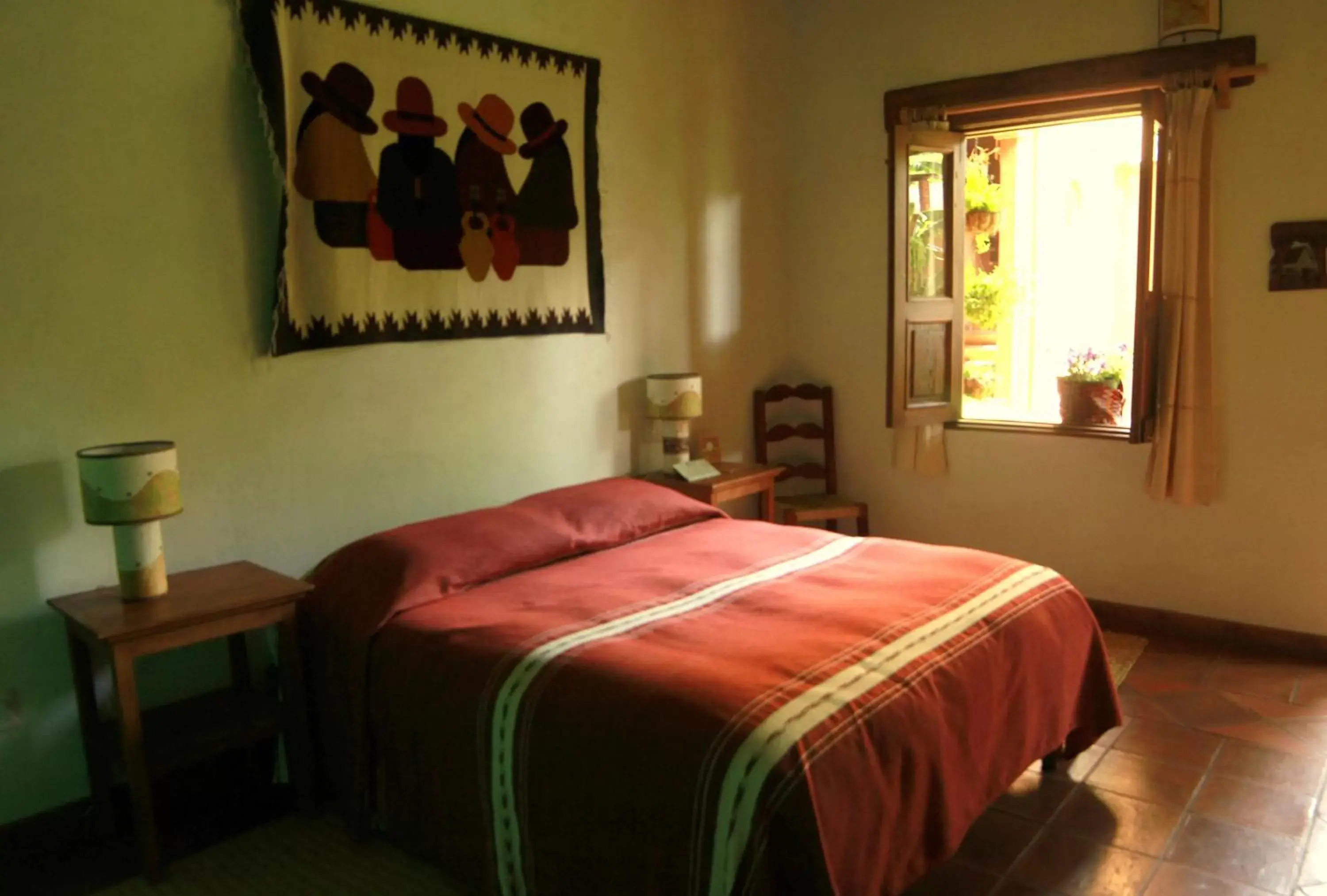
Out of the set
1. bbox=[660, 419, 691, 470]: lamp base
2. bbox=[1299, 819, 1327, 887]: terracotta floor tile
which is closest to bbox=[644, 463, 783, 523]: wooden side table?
bbox=[660, 419, 691, 470]: lamp base

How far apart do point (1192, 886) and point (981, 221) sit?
3.53m

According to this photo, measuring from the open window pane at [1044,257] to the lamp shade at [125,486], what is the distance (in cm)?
380

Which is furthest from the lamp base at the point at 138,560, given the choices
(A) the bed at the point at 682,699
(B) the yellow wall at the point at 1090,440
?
(B) the yellow wall at the point at 1090,440

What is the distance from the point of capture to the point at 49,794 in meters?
2.42

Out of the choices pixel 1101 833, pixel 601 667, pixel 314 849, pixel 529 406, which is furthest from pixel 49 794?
pixel 1101 833

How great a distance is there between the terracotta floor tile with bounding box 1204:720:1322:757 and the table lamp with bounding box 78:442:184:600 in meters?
2.96

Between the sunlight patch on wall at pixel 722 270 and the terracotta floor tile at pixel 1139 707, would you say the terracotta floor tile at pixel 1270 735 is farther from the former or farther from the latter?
the sunlight patch on wall at pixel 722 270

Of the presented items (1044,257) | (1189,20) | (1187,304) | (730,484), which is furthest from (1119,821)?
(1044,257)

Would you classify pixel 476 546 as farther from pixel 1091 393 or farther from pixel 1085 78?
pixel 1085 78

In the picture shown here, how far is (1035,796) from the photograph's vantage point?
262cm

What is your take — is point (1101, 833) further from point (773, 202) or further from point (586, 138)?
point (773, 202)

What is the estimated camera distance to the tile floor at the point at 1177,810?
2.24 meters

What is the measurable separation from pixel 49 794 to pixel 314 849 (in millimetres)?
660

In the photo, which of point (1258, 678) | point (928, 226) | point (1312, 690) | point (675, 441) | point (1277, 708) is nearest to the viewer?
point (1277, 708)
